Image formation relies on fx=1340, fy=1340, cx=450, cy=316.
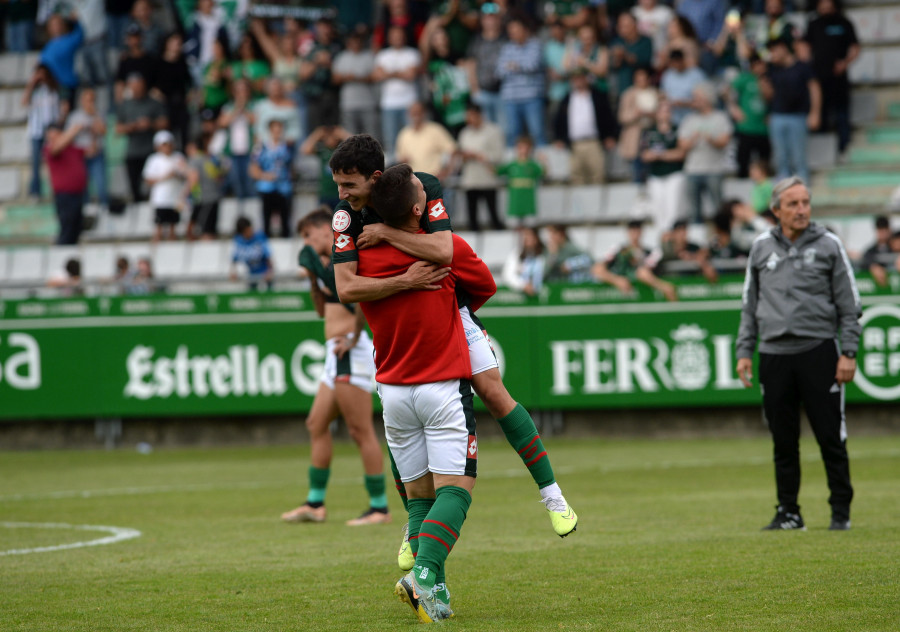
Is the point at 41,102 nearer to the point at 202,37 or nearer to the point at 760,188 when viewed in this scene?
the point at 202,37

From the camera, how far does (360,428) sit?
34.7 ft

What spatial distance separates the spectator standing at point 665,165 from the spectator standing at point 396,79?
4.22 m

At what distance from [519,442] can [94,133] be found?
729 inches

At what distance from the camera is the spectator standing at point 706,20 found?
21453 mm

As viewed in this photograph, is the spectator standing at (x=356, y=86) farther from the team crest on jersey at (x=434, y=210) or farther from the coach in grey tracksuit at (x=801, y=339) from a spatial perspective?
the team crest on jersey at (x=434, y=210)

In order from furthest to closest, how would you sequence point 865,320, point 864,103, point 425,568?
point 864,103, point 865,320, point 425,568

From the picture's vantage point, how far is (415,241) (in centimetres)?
620

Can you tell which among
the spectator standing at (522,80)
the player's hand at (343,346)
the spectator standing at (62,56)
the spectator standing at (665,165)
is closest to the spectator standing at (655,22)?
the spectator standing at (522,80)

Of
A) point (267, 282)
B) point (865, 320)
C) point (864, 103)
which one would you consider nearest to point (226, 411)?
point (267, 282)

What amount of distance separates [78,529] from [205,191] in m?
12.6

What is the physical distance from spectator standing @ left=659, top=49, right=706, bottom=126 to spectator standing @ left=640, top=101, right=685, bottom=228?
11.2 inches


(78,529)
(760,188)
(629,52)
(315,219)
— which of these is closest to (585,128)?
(629,52)

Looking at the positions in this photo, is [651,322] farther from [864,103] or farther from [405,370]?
[405,370]

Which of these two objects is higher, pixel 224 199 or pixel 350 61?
pixel 350 61
